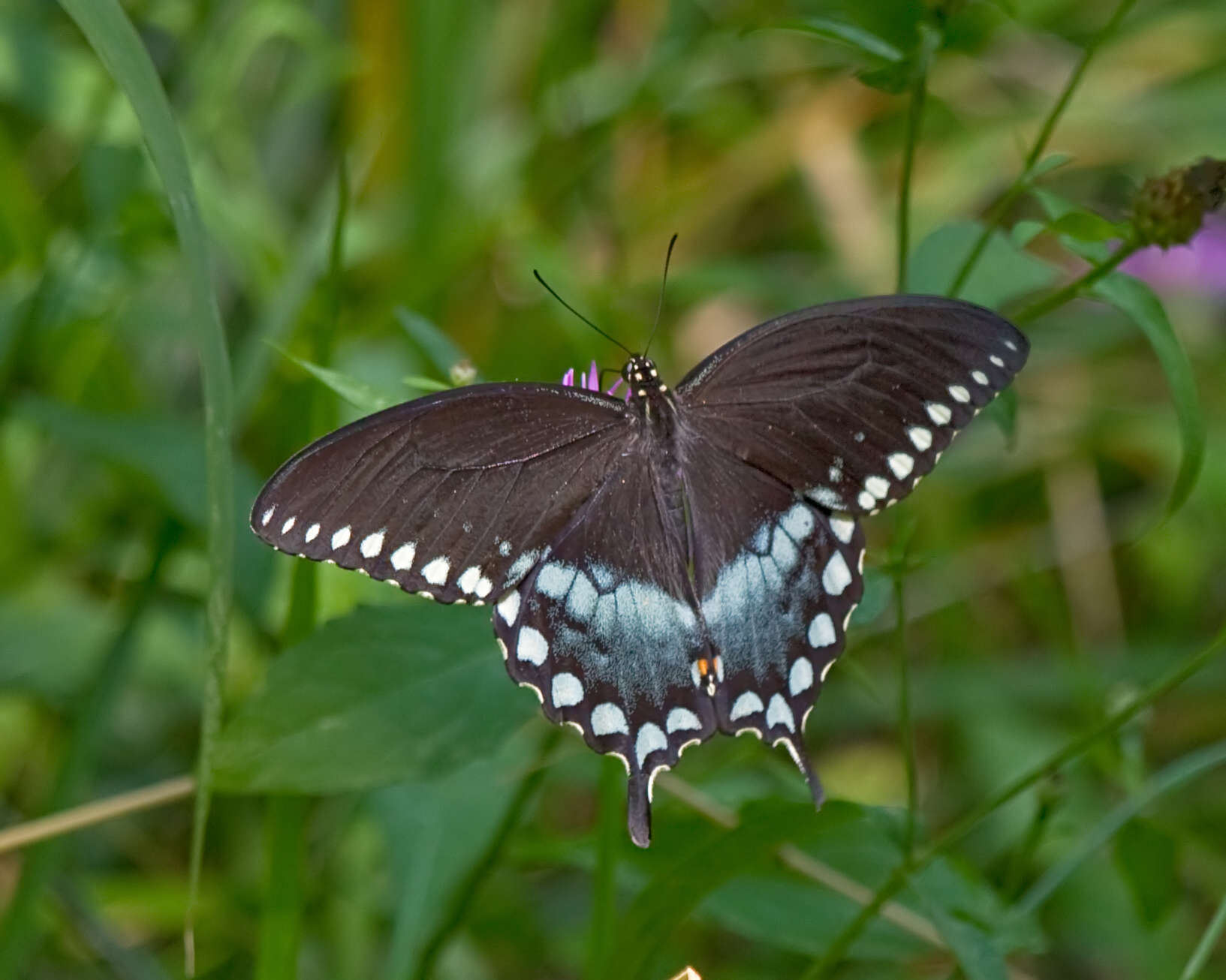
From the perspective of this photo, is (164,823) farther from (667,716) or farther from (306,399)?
(667,716)

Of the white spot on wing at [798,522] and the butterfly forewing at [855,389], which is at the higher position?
the butterfly forewing at [855,389]

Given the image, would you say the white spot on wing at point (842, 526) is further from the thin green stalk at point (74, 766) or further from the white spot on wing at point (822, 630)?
the thin green stalk at point (74, 766)

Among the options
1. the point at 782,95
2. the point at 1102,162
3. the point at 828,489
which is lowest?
the point at 828,489

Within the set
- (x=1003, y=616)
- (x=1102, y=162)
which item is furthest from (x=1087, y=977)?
(x=1102, y=162)

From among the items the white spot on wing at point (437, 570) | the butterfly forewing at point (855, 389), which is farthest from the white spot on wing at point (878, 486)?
the white spot on wing at point (437, 570)

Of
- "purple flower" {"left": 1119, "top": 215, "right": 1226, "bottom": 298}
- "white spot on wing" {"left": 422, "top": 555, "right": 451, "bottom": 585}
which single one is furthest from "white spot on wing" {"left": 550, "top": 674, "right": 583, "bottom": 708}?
"purple flower" {"left": 1119, "top": 215, "right": 1226, "bottom": 298}

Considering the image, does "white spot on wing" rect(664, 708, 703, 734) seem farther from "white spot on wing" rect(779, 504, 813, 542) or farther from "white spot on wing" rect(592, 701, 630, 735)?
"white spot on wing" rect(779, 504, 813, 542)
